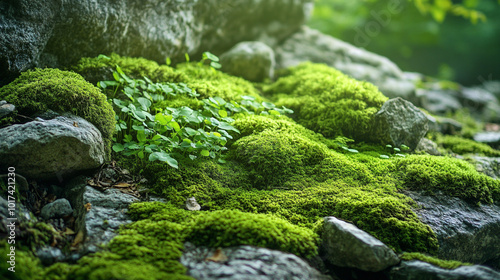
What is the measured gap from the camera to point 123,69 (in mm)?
4113

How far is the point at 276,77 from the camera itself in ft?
20.0

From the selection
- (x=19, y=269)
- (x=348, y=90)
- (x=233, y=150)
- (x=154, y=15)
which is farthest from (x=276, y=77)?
(x=19, y=269)

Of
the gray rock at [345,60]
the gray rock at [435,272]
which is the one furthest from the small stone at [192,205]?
the gray rock at [345,60]

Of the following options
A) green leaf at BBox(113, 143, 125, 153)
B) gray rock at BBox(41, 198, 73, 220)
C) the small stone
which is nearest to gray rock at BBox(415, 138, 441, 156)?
the small stone

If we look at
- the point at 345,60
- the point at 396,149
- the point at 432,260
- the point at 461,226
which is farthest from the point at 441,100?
the point at 432,260

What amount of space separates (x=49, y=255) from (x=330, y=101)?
3821mm

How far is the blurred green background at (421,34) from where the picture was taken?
1198 cm

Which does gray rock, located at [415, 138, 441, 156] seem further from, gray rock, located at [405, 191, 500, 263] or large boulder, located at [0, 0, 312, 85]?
large boulder, located at [0, 0, 312, 85]

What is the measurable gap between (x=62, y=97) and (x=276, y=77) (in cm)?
399

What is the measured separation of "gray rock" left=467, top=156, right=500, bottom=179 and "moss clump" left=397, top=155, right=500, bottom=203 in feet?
2.53

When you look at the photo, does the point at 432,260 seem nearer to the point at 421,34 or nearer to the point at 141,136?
the point at 141,136

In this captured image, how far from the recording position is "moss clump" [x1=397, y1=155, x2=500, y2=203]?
3225 millimetres

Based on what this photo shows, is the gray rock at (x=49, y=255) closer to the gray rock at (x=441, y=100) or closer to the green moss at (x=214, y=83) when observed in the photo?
the green moss at (x=214, y=83)

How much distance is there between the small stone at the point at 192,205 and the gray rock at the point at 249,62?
325cm
